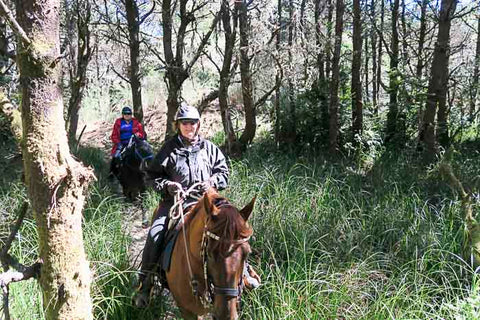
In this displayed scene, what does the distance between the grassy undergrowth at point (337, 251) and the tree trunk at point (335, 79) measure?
6.40 ft

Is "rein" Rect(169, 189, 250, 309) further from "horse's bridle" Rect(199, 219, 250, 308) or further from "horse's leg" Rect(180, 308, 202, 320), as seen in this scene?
"horse's leg" Rect(180, 308, 202, 320)

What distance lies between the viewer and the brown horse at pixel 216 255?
2.78 m

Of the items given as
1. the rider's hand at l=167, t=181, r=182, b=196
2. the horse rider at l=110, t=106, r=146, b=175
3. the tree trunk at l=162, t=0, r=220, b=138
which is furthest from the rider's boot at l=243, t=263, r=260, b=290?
the tree trunk at l=162, t=0, r=220, b=138

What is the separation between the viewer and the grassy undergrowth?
11.8ft

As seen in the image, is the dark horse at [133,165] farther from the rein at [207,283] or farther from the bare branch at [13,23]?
the bare branch at [13,23]

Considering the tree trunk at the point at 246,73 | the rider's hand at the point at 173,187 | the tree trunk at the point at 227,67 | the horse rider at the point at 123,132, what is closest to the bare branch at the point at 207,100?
the tree trunk at the point at 227,67

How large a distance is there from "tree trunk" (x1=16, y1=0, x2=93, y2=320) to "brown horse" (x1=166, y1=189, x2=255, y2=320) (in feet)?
3.91

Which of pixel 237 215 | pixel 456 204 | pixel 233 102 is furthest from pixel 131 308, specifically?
pixel 233 102

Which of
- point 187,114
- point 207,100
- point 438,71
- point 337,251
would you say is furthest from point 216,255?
point 207,100

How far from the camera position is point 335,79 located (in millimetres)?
10242

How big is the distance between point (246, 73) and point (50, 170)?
10.1 metres

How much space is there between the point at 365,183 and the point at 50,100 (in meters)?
7.38

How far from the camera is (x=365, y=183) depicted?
8070mm

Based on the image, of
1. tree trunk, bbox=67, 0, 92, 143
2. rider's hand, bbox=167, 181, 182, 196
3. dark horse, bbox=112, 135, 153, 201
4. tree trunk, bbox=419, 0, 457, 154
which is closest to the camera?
tree trunk, bbox=67, 0, 92, 143
